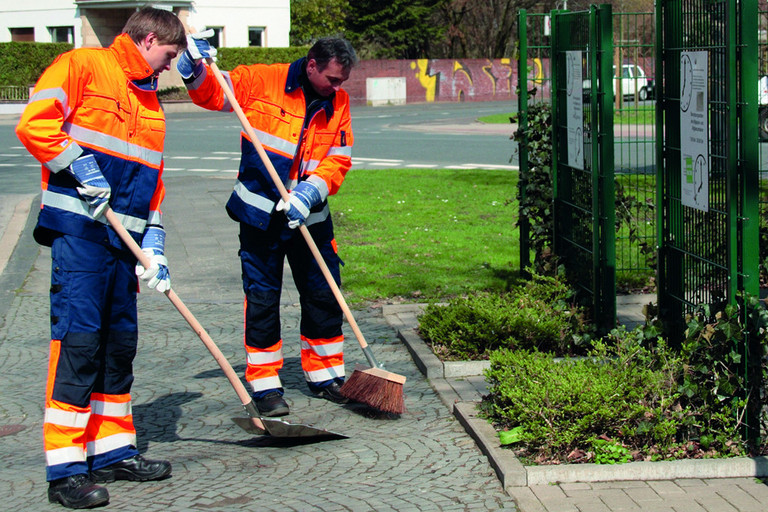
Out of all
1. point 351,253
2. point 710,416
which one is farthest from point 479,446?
point 351,253

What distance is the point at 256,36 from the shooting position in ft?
157

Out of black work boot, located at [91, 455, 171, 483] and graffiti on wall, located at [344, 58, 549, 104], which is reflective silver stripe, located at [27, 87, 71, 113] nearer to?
black work boot, located at [91, 455, 171, 483]

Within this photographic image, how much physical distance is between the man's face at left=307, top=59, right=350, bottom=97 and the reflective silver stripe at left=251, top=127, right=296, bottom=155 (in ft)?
1.05

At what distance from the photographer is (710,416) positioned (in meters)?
4.52

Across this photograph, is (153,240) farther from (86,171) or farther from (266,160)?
(266,160)

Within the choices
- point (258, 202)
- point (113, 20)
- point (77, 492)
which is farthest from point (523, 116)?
point (113, 20)

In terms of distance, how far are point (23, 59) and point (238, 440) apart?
4049 cm

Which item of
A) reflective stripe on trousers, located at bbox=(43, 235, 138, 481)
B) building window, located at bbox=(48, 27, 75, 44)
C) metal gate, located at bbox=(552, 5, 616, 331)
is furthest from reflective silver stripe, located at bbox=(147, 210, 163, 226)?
building window, located at bbox=(48, 27, 75, 44)

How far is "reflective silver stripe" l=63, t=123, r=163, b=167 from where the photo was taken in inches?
170

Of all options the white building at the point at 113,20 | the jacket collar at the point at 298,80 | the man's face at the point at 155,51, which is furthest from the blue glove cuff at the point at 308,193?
the white building at the point at 113,20

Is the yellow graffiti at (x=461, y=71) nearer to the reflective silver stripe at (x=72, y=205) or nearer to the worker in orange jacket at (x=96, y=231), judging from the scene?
the worker in orange jacket at (x=96, y=231)

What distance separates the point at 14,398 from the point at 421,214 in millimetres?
7428

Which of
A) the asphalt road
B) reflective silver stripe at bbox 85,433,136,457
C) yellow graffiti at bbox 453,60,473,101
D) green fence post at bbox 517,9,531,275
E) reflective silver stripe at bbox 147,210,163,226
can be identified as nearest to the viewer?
reflective silver stripe at bbox 85,433,136,457

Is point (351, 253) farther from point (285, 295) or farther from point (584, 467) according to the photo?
point (584, 467)
